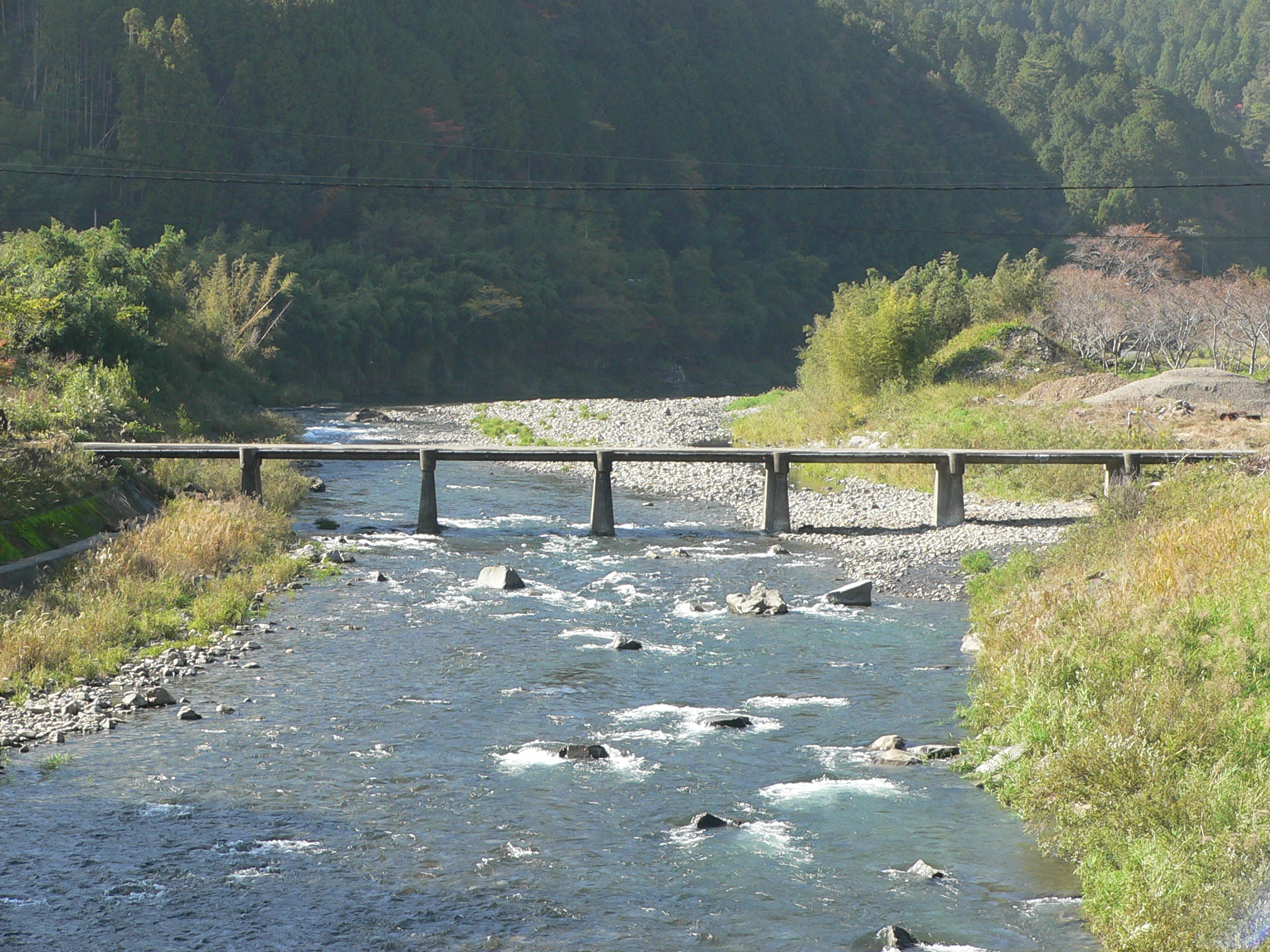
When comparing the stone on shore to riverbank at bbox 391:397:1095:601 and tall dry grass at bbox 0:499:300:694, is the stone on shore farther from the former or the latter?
tall dry grass at bbox 0:499:300:694

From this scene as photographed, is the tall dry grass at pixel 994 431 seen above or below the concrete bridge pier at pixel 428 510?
above

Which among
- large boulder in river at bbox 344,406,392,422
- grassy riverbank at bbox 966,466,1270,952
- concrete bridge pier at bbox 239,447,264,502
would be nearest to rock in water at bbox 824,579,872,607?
grassy riverbank at bbox 966,466,1270,952

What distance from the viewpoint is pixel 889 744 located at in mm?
12883

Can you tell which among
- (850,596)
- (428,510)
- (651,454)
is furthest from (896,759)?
(428,510)

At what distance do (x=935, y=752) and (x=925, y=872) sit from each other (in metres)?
2.90

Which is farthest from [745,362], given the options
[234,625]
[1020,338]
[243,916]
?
[243,916]

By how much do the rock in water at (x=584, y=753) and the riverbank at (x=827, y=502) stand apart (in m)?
8.94

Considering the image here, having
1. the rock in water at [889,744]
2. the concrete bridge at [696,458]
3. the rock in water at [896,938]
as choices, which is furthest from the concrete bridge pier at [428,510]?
the rock in water at [896,938]

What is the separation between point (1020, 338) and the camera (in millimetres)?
42188

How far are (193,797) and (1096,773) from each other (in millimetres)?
8122

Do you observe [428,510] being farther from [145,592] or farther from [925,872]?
[925,872]

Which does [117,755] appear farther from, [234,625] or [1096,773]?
[1096,773]

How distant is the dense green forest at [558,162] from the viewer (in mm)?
78500

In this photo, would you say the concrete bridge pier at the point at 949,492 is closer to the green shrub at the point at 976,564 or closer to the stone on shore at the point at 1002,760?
the green shrub at the point at 976,564
